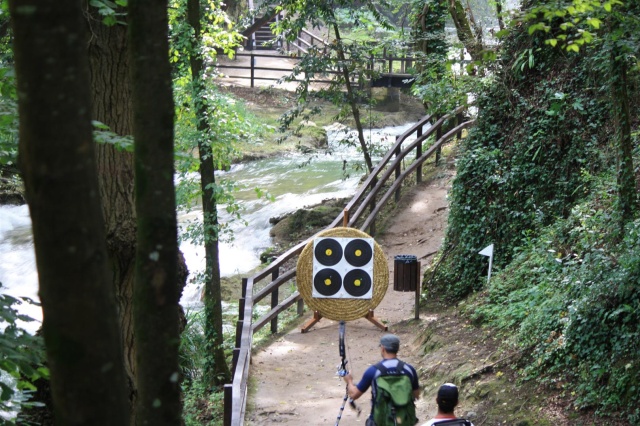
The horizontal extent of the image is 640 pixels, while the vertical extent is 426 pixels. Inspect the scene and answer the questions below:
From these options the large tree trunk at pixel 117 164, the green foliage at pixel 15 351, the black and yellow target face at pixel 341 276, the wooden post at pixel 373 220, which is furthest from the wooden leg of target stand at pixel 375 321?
the green foliage at pixel 15 351

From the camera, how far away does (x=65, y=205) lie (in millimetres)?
2574

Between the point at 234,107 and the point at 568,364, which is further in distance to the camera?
the point at 234,107

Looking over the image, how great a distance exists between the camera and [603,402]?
6.73m

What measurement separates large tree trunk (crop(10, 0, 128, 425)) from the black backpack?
11.3ft

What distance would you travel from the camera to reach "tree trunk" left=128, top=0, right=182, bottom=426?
10.7 feet

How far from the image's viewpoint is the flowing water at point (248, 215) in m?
17.2

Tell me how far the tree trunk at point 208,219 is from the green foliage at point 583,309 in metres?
4.07

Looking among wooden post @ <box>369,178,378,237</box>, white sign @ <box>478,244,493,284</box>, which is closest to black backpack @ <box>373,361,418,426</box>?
white sign @ <box>478,244,493,284</box>

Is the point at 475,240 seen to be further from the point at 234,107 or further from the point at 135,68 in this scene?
the point at 135,68

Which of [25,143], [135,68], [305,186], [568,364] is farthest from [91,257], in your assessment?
[305,186]

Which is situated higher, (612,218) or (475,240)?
(612,218)

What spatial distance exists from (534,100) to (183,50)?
17.1 ft

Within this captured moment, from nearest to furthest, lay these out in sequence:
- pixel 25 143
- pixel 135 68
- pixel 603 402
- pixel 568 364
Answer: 1. pixel 25 143
2. pixel 135 68
3. pixel 603 402
4. pixel 568 364

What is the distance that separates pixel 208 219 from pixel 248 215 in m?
9.74
